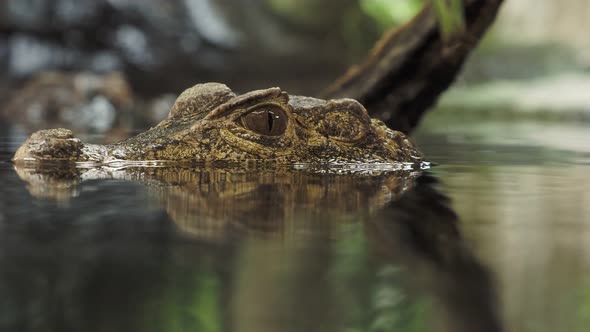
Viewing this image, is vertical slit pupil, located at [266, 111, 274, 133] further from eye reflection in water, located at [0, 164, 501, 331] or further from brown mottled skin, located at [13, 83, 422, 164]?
eye reflection in water, located at [0, 164, 501, 331]

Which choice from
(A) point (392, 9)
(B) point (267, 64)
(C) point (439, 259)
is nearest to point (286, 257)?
(C) point (439, 259)

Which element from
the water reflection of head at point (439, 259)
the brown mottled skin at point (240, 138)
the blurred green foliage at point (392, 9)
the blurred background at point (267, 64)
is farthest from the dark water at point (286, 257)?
the blurred green foliage at point (392, 9)

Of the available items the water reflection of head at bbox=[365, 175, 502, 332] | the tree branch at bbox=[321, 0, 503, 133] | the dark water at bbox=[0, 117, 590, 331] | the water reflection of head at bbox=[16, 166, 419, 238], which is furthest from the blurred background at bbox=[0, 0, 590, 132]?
the water reflection of head at bbox=[365, 175, 502, 332]

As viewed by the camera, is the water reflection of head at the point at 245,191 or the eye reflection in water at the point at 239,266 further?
the water reflection of head at the point at 245,191

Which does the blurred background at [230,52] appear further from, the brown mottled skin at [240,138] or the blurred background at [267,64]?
the brown mottled skin at [240,138]

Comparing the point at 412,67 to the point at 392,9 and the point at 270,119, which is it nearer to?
the point at 270,119

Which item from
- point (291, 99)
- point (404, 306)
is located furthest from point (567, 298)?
point (291, 99)

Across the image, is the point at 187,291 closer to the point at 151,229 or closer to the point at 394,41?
the point at 151,229

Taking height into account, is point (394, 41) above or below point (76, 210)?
above
